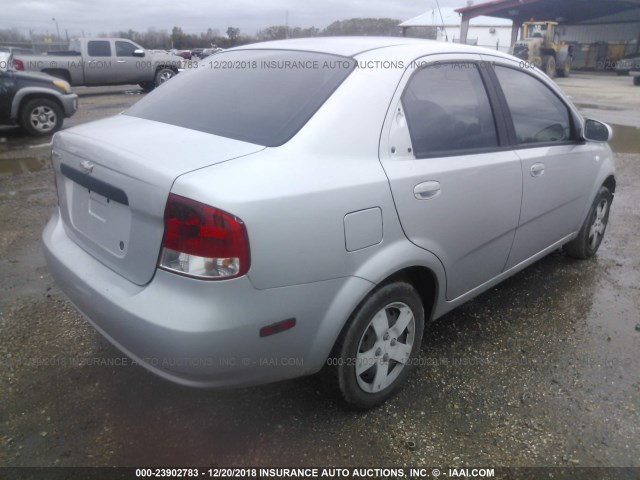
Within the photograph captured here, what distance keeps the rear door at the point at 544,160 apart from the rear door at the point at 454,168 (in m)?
0.16

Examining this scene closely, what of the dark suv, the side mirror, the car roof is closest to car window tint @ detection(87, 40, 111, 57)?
the dark suv

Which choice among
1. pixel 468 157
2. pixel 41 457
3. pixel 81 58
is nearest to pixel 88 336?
pixel 41 457

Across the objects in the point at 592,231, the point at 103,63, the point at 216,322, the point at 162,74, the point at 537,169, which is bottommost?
the point at 592,231

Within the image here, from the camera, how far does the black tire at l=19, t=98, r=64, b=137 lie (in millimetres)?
8853

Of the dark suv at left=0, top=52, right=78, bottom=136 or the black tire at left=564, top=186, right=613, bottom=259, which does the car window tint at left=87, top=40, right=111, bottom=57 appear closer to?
the dark suv at left=0, top=52, right=78, bottom=136

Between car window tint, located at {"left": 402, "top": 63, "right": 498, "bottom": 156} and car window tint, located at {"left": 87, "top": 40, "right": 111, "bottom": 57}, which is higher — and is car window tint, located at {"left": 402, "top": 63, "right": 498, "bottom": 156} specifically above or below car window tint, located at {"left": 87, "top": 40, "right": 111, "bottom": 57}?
below

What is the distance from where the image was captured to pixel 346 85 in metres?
2.21

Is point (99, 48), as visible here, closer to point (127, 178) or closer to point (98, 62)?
point (98, 62)

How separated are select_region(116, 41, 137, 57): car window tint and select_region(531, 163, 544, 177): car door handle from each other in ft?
52.9

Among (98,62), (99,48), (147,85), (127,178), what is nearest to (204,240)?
(127,178)

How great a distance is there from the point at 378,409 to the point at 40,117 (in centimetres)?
894

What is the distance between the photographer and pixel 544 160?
3127 millimetres

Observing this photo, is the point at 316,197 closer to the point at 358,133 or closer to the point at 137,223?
the point at 358,133

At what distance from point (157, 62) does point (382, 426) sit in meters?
16.9
